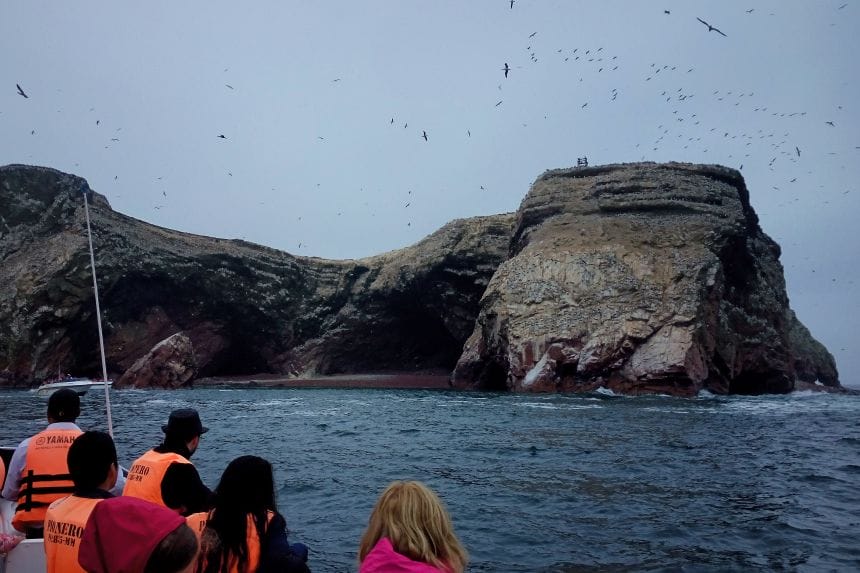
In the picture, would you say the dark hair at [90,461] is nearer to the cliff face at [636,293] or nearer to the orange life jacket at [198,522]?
the orange life jacket at [198,522]

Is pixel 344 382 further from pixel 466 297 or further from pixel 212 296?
pixel 212 296

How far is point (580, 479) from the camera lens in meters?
12.4

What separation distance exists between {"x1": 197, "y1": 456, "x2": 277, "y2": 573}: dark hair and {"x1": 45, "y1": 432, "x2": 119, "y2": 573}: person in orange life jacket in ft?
2.04

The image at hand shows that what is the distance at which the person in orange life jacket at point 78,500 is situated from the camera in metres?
3.50

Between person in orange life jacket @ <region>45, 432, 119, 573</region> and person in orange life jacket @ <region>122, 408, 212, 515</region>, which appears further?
person in orange life jacket @ <region>122, 408, 212, 515</region>

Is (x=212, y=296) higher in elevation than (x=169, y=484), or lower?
higher

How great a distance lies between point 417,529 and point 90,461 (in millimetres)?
1917

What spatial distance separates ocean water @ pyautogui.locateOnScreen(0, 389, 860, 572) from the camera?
8.36 meters

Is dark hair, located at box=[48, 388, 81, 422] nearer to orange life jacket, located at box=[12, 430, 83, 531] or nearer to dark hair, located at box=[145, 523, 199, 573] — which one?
orange life jacket, located at box=[12, 430, 83, 531]

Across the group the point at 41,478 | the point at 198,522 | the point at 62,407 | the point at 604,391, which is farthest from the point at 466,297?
the point at 198,522

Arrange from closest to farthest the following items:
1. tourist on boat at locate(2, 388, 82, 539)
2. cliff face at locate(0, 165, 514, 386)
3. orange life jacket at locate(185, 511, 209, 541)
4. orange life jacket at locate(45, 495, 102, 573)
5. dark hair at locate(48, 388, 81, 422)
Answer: orange life jacket at locate(45, 495, 102, 573) < orange life jacket at locate(185, 511, 209, 541) < tourist on boat at locate(2, 388, 82, 539) < dark hair at locate(48, 388, 81, 422) < cliff face at locate(0, 165, 514, 386)

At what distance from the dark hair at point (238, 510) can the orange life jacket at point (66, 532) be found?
63 centimetres

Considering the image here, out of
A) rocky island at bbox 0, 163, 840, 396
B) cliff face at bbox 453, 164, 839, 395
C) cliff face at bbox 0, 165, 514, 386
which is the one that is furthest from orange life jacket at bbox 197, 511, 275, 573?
cliff face at bbox 0, 165, 514, 386

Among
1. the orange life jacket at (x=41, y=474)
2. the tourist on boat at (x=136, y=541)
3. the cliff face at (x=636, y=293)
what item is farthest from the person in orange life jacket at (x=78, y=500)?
the cliff face at (x=636, y=293)
